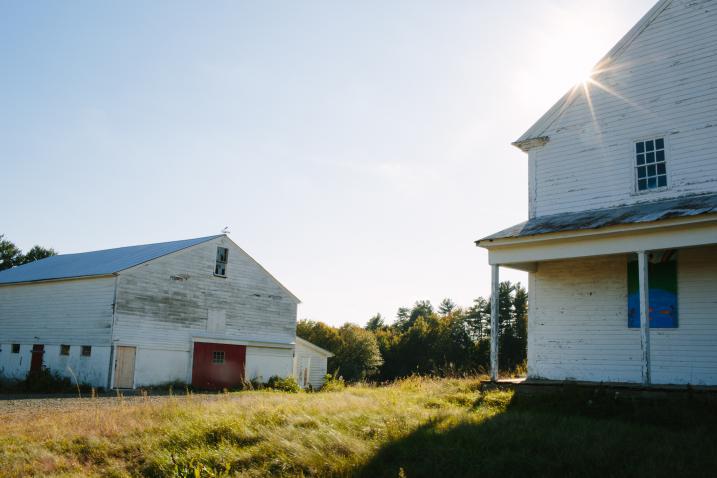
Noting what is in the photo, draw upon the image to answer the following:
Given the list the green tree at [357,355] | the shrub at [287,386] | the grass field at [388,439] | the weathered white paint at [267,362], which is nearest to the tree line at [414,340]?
the green tree at [357,355]

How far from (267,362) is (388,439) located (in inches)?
1028

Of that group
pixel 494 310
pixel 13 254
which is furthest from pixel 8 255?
pixel 494 310

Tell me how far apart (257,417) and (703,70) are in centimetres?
1212

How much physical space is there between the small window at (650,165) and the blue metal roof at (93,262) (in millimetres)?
22560

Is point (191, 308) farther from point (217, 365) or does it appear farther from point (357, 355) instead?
point (357, 355)

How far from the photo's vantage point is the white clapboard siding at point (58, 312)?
28453 mm

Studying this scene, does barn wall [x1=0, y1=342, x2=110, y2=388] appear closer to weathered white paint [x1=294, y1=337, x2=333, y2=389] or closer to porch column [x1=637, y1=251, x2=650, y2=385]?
weathered white paint [x1=294, y1=337, x2=333, y2=389]

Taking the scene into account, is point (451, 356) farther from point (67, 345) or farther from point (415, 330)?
point (67, 345)

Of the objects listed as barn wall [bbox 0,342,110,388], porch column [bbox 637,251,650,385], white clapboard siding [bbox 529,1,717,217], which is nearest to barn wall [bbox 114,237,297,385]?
barn wall [bbox 0,342,110,388]

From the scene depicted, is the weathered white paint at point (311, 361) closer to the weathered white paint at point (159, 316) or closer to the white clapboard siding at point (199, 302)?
the weathered white paint at point (159, 316)

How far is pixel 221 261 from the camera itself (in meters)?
32.9

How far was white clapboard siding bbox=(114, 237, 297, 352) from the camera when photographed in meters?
28.9

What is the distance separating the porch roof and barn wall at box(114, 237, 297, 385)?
771 inches

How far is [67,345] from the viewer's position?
2981cm
